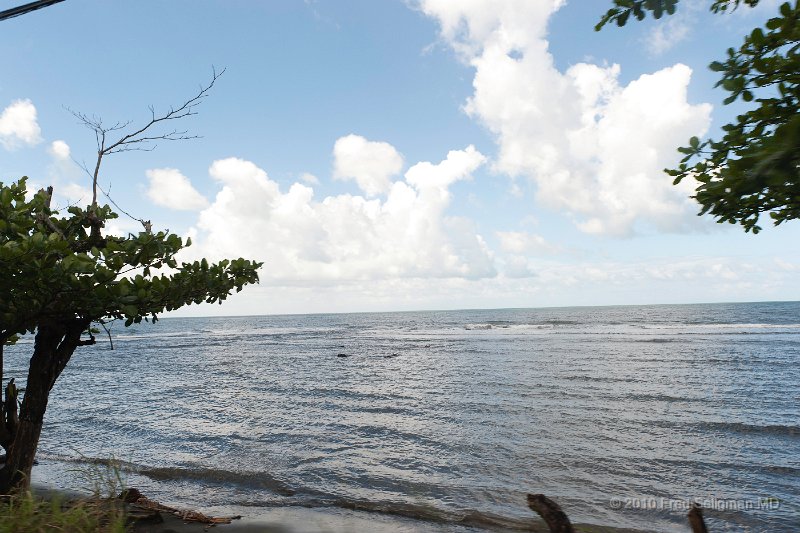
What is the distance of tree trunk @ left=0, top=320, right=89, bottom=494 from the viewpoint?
5.45 m

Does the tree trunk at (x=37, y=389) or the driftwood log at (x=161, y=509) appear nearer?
the tree trunk at (x=37, y=389)

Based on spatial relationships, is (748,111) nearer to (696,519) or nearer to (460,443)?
(696,519)

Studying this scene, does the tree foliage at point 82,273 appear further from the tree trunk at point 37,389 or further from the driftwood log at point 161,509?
the driftwood log at point 161,509

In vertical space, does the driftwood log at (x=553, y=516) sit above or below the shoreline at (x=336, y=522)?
above

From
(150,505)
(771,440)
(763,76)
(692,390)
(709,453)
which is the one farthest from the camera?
(692,390)

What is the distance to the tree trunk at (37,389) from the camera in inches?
215

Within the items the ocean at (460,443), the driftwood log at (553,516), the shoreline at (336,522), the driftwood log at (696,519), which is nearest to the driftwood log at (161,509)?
the shoreline at (336,522)

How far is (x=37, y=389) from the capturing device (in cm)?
546

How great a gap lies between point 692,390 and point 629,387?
7.66ft

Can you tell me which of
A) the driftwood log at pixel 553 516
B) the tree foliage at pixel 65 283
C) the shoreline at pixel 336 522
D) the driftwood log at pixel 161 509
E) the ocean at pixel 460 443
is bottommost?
the ocean at pixel 460 443

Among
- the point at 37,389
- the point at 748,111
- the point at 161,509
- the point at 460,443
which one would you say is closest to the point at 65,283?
the point at 37,389

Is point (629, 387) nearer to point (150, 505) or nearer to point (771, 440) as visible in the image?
point (771, 440)

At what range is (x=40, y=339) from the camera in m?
5.45

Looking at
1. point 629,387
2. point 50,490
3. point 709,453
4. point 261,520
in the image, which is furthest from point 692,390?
point 50,490
